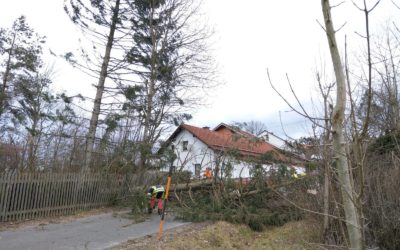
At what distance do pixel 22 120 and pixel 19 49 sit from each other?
17.1 ft

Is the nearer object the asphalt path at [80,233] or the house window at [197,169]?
the asphalt path at [80,233]

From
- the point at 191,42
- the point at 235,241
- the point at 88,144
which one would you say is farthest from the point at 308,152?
the point at 191,42

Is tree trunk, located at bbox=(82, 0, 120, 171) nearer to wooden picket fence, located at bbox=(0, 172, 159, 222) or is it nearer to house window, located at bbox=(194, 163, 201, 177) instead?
wooden picket fence, located at bbox=(0, 172, 159, 222)

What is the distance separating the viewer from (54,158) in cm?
1322

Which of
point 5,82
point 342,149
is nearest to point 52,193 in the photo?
point 342,149

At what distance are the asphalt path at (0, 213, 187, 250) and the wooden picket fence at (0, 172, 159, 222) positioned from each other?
99cm

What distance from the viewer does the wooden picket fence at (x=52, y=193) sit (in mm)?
9930

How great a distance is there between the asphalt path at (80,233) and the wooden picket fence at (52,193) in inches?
39.1

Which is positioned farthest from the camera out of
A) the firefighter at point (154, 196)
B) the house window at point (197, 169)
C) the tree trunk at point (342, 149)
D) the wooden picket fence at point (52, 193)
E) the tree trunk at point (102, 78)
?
the tree trunk at point (102, 78)

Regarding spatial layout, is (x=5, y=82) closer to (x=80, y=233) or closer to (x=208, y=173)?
(x=208, y=173)

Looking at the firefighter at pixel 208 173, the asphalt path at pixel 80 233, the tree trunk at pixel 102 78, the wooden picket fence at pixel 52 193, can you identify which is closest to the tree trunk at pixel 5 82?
the tree trunk at pixel 102 78

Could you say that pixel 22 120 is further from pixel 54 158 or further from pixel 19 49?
pixel 54 158

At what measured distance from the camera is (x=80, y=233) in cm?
884

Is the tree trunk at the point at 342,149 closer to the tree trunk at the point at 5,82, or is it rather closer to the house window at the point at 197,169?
the house window at the point at 197,169
